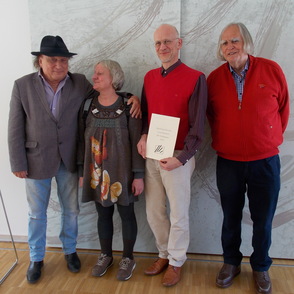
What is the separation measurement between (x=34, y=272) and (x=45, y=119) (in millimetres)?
1086

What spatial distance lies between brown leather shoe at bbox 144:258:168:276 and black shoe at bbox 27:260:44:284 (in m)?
0.76

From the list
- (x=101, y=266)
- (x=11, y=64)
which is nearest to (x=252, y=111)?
(x=101, y=266)

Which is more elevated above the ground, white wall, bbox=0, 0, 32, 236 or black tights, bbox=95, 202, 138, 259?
white wall, bbox=0, 0, 32, 236

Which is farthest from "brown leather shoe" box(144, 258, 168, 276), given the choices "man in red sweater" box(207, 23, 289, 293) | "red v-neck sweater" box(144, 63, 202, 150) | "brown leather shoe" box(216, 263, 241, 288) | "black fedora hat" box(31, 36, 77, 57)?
"black fedora hat" box(31, 36, 77, 57)

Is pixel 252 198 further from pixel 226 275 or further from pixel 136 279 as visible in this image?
pixel 136 279

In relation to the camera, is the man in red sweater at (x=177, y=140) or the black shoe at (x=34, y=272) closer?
the man in red sweater at (x=177, y=140)

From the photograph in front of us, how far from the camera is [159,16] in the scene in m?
2.20

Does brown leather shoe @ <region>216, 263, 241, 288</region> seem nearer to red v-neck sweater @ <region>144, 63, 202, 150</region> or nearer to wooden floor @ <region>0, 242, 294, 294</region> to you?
wooden floor @ <region>0, 242, 294, 294</region>

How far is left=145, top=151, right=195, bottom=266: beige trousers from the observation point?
6.66 ft

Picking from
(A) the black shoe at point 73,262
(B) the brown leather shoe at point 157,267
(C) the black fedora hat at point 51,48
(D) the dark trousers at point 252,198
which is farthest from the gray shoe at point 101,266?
(C) the black fedora hat at point 51,48

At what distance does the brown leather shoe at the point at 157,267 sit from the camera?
229 centimetres

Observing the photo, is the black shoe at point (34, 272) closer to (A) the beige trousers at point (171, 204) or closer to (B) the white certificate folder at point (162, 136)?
(A) the beige trousers at point (171, 204)

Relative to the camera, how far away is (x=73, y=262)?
2.39 meters

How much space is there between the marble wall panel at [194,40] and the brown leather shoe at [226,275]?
0.30 meters
